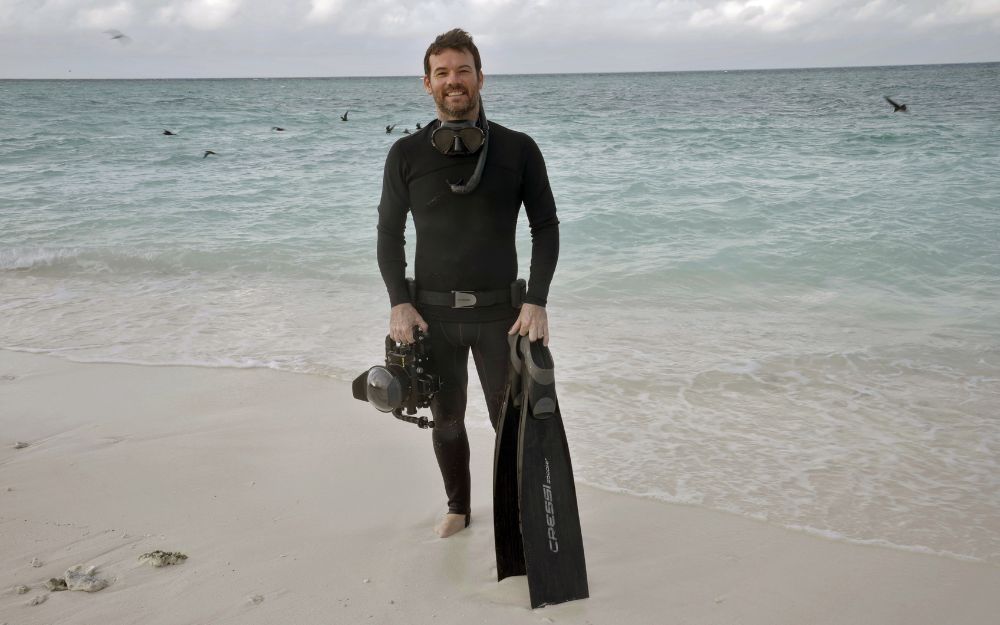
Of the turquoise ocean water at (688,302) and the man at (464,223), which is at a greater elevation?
the man at (464,223)

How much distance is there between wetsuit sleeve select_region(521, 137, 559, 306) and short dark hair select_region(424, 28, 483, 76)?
0.33m

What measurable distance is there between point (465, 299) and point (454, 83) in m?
0.67

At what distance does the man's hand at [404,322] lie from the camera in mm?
2691

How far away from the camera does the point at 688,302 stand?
7.00m

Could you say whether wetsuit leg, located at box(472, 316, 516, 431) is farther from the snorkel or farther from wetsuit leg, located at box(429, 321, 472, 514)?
the snorkel

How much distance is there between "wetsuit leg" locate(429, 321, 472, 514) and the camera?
9.06 feet

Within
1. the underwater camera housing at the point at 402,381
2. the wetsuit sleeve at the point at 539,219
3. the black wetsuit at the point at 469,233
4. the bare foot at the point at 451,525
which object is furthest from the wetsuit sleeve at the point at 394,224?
the bare foot at the point at 451,525

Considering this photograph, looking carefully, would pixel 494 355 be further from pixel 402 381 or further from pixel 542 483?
pixel 542 483

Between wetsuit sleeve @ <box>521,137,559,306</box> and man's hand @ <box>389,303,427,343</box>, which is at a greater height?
wetsuit sleeve @ <box>521,137,559,306</box>

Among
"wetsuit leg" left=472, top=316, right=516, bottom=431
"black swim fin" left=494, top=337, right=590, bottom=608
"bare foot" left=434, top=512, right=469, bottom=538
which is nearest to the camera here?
"black swim fin" left=494, top=337, right=590, bottom=608

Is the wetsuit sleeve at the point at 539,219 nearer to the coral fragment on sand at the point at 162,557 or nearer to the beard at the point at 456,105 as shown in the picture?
the beard at the point at 456,105

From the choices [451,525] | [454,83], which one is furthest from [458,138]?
[451,525]

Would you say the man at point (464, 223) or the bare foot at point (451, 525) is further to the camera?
the bare foot at point (451, 525)

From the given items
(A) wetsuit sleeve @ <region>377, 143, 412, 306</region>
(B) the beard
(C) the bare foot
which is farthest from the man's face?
(C) the bare foot
